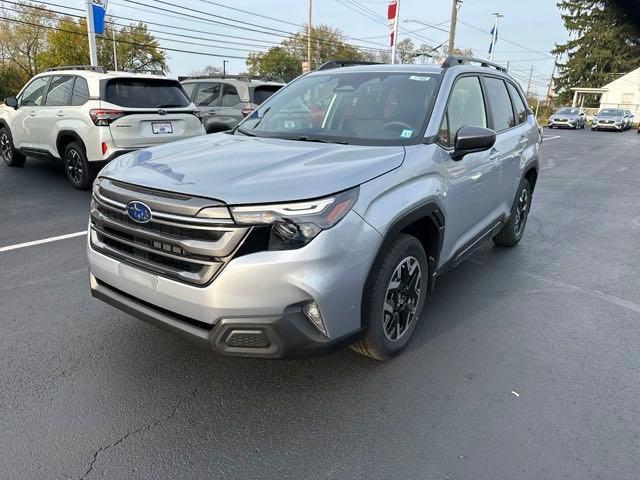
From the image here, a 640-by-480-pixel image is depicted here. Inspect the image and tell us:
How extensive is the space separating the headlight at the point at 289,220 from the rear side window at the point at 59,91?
21.2 ft

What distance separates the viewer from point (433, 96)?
339cm

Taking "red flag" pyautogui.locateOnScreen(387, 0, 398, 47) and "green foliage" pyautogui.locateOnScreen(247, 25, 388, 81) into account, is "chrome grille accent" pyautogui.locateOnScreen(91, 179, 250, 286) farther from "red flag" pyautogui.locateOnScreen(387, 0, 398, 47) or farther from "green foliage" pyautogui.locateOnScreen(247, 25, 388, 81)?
"green foliage" pyautogui.locateOnScreen(247, 25, 388, 81)

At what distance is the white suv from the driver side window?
16.0 ft

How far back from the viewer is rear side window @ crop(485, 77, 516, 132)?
14.3ft

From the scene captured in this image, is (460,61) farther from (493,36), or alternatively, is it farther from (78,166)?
(493,36)

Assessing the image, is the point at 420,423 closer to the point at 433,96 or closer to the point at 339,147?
the point at 339,147

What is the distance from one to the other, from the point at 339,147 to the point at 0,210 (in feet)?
18.0

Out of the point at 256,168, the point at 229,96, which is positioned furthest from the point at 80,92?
the point at 256,168

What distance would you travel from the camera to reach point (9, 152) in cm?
927

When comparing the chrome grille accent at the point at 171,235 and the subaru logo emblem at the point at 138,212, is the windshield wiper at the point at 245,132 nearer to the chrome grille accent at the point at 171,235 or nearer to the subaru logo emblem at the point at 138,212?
the chrome grille accent at the point at 171,235

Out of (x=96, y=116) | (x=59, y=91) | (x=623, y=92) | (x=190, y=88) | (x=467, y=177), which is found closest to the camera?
(x=467, y=177)

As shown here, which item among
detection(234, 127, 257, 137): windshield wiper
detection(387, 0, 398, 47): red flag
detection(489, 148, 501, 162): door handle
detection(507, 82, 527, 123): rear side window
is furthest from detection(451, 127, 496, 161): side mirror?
detection(387, 0, 398, 47): red flag

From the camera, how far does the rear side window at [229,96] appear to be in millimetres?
10273

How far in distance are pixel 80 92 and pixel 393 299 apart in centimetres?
636
